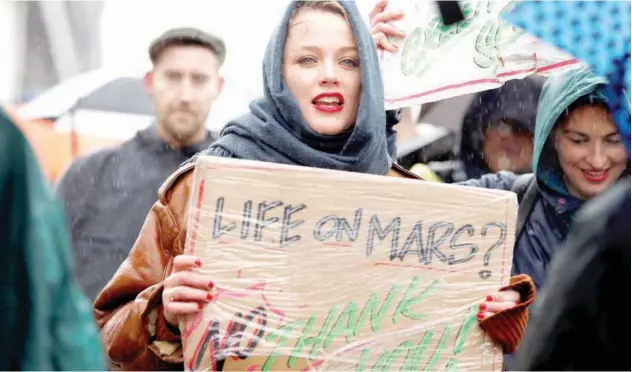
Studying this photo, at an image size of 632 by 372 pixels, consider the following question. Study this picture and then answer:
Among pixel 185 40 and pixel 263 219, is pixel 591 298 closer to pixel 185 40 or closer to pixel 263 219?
pixel 263 219

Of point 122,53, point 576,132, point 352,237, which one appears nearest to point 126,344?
point 352,237

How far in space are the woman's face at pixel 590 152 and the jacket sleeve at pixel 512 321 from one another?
3.88ft

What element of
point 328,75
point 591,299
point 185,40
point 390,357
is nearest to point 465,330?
point 390,357

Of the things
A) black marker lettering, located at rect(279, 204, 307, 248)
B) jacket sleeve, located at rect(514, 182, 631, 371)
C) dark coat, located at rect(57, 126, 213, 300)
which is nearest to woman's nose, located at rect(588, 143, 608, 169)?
black marker lettering, located at rect(279, 204, 307, 248)

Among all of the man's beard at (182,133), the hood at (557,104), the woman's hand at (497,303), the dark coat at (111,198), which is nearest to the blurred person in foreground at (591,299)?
the woman's hand at (497,303)

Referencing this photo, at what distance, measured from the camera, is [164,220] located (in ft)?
10.1

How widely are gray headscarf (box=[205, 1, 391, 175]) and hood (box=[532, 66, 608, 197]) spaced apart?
102 cm

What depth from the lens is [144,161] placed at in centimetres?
547

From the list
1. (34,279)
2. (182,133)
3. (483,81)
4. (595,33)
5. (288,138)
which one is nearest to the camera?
(34,279)

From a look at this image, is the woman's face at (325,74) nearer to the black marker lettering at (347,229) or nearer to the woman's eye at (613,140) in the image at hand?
the black marker lettering at (347,229)

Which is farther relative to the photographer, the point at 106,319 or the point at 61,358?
the point at 106,319

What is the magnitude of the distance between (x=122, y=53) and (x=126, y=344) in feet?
19.7

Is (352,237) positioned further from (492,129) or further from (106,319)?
(492,129)

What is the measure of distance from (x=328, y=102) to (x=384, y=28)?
0.59m
